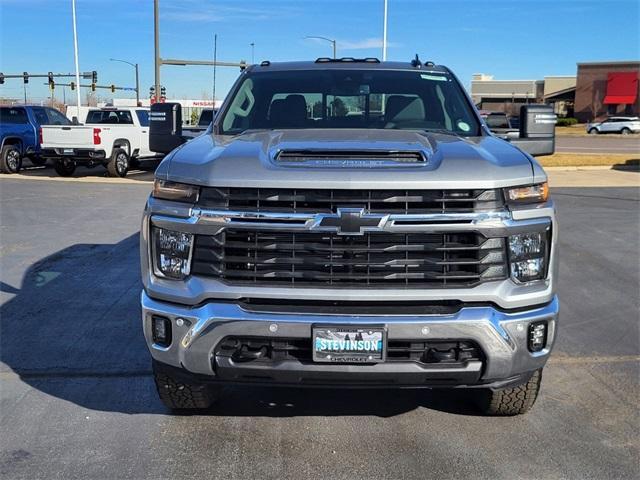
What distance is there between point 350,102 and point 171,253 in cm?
208

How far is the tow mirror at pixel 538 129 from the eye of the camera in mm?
4586

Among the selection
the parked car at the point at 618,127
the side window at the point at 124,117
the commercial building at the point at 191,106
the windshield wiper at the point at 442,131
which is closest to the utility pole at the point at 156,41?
the commercial building at the point at 191,106

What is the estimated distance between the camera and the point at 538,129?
4.66 meters

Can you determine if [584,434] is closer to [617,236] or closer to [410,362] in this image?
[410,362]

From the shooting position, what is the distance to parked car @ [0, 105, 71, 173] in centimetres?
1938

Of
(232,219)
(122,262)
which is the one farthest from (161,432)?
(122,262)

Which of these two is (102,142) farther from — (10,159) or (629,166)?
(629,166)

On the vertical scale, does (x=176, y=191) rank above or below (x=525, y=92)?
below

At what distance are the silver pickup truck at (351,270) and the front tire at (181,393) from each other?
39 centimetres

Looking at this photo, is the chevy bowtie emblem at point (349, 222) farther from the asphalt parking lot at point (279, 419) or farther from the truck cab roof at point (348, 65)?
the truck cab roof at point (348, 65)

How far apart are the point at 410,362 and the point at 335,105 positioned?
7.54 feet

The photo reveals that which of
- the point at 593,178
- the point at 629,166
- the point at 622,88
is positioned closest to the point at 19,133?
the point at 593,178

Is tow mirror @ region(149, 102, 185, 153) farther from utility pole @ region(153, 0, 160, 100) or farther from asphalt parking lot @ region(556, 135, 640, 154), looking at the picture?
asphalt parking lot @ region(556, 135, 640, 154)

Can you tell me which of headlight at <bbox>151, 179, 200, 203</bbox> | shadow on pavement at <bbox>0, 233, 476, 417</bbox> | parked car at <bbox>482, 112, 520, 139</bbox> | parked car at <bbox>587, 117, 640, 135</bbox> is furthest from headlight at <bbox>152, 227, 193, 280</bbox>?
parked car at <bbox>587, 117, 640, 135</bbox>
